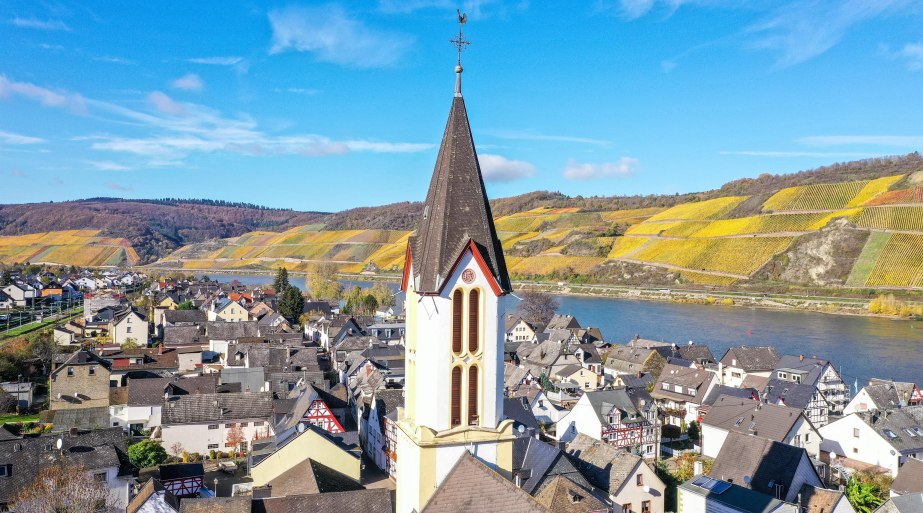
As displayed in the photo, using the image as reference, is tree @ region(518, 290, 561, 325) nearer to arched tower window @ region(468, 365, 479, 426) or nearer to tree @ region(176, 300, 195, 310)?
tree @ region(176, 300, 195, 310)

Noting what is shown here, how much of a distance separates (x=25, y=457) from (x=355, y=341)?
32.6 m

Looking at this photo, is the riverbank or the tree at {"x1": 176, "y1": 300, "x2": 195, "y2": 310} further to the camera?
the riverbank

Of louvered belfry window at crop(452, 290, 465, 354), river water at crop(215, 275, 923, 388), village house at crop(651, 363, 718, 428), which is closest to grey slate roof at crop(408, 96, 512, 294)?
louvered belfry window at crop(452, 290, 465, 354)

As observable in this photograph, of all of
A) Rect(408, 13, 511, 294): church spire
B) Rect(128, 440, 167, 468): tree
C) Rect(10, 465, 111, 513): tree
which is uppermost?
Rect(408, 13, 511, 294): church spire

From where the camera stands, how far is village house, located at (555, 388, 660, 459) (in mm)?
33469

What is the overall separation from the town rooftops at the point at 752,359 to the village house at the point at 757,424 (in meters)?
16.2

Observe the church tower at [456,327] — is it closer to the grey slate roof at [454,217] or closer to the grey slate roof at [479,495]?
the grey slate roof at [454,217]

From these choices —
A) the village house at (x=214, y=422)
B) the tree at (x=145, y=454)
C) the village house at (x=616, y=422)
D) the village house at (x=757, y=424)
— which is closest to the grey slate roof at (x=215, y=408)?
the village house at (x=214, y=422)

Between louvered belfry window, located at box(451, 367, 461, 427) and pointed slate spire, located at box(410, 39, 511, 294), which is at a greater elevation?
pointed slate spire, located at box(410, 39, 511, 294)

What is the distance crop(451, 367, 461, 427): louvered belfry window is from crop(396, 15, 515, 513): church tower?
0.02m

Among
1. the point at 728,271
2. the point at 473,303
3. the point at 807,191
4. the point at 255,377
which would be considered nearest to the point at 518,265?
the point at 728,271

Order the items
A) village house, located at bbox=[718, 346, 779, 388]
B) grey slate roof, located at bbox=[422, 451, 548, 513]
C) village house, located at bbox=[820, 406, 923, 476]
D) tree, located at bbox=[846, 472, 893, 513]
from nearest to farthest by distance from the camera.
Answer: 1. grey slate roof, located at bbox=[422, 451, 548, 513]
2. tree, located at bbox=[846, 472, 893, 513]
3. village house, located at bbox=[820, 406, 923, 476]
4. village house, located at bbox=[718, 346, 779, 388]

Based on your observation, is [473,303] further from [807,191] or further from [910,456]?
[807,191]

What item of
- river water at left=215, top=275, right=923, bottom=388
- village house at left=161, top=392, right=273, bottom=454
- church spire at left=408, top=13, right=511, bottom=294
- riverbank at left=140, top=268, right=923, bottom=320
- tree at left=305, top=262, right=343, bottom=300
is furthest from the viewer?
tree at left=305, top=262, right=343, bottom=300
